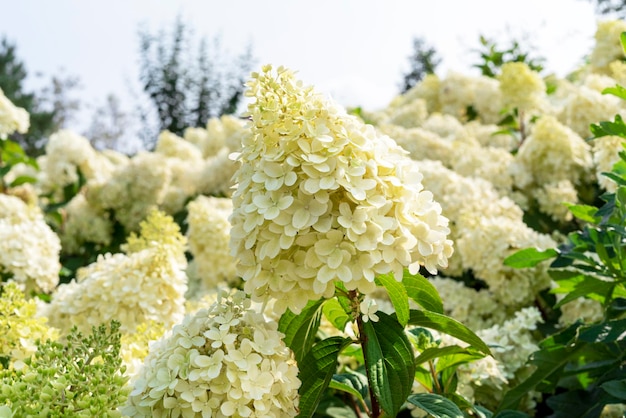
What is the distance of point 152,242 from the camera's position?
1.92m

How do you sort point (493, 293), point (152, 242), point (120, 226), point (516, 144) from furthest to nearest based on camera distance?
point (120, 226), point (516, 144), point (493, 293), point (152, 242)

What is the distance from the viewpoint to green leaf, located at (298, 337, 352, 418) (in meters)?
1.27

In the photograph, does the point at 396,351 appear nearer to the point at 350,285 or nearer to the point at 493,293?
the point at 350,285

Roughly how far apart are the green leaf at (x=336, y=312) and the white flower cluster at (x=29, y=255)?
1512mm

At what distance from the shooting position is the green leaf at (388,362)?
46.4 inches

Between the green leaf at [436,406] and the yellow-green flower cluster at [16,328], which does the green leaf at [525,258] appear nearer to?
the green leaf at [436,406]

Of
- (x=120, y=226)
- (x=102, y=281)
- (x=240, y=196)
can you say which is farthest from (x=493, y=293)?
(x=120, y=226)

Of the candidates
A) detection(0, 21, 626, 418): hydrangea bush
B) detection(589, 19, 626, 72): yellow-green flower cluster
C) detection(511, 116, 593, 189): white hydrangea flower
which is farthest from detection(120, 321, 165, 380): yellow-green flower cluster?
detection(589, 19, 626, 72): yellow-green flower cluster

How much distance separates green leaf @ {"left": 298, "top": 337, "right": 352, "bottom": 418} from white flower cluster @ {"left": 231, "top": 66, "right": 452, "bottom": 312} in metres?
0.16

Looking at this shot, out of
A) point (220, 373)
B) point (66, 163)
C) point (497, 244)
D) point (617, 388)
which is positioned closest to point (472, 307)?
point (497, 244)

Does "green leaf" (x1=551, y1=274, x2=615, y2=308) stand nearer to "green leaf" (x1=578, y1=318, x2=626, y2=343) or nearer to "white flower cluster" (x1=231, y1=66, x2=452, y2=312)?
"green leaf" (x1=578, y1=318, x2=626, y2=343)

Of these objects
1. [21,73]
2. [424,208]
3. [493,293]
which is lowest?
[21,73]

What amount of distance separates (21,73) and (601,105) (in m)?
22.2

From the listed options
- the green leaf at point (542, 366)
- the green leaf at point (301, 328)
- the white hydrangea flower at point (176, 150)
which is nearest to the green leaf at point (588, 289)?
the green leaf at point (542, 366)
